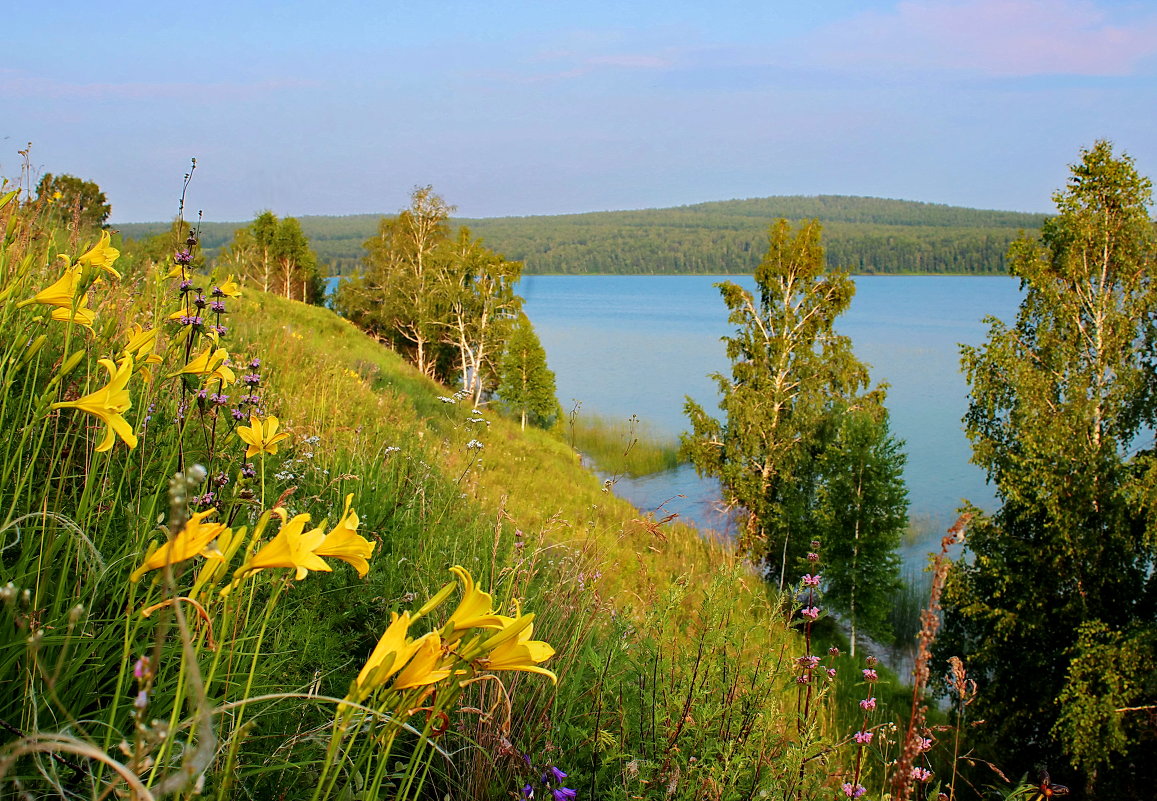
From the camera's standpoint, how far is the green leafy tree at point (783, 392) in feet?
65.3

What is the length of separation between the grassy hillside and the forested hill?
93034 millimetres

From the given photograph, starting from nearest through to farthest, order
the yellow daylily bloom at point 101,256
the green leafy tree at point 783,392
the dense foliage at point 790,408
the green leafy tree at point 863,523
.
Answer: the yellow daylily bloom at point 101,256 → the green leafy tree at point 863,523 → the dense foliage at point 790,408 → the green leafy tree at point 783,392

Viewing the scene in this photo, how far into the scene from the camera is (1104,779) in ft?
36.3

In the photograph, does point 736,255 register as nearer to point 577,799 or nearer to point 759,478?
point 759,478

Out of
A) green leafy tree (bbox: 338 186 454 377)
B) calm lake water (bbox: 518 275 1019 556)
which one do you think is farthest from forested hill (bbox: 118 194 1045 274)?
green leafy tree (bbox: 338 186 454 377)

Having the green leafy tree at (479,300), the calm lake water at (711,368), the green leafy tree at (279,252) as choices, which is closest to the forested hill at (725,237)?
the calm lake water at (711,368)

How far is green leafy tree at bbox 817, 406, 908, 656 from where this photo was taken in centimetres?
1703

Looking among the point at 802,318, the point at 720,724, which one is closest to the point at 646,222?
the point at 802,318

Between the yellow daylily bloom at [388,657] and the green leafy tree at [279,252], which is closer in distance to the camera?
the yellow daylily bloom at [388,657]

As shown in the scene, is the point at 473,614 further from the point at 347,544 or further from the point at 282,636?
the point at 282,636

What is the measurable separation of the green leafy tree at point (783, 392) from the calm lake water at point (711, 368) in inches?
57.9

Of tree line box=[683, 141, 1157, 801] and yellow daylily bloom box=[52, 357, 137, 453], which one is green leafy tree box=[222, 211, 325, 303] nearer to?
tree line box=[683, 141, 1157, 801]

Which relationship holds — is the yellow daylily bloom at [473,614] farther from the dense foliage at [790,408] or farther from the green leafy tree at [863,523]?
the dense foliage at [790,408]

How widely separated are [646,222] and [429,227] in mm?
156740
